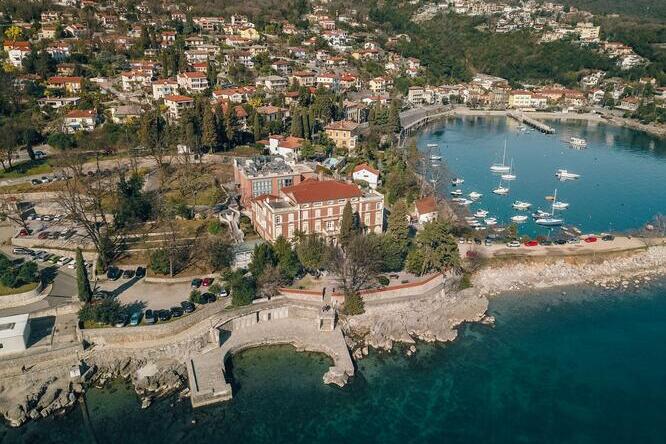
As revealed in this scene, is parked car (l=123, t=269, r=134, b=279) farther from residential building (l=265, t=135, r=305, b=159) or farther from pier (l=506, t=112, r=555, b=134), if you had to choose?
pier (l=506, t=112, r=555, b=134)

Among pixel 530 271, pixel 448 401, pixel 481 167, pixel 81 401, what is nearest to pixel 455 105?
pixel 481 167

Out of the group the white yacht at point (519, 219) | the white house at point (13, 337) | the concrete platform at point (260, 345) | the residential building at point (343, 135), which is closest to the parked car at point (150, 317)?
the concrete platform at point (260, 345)

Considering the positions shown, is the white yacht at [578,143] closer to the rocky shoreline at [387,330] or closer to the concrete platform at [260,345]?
the rocky shoreline at [387,330]

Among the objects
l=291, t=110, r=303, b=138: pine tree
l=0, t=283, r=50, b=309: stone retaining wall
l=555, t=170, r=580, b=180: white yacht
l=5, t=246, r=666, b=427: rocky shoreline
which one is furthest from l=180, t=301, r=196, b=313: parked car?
l=555, t=170, r=580, b=180: white yacht

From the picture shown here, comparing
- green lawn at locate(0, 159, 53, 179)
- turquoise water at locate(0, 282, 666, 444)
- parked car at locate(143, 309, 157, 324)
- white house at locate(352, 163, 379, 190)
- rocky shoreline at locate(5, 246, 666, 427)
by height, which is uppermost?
green lawn at locate(0, 159, 53, 179)

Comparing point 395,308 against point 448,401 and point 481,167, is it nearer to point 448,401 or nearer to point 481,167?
point 448,401
